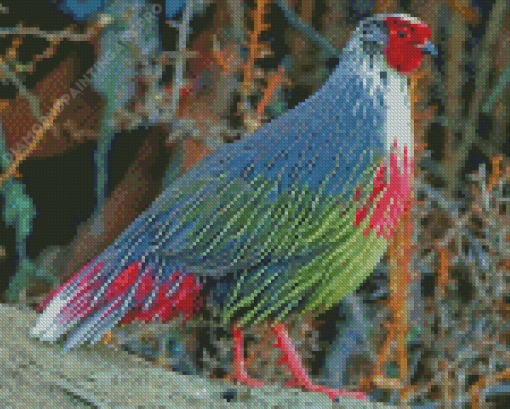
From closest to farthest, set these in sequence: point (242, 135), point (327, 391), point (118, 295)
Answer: point (118, 295) < point (327, 391) < point (242, 135)

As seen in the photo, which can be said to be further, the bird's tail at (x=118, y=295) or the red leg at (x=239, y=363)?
the red leg at (x=239, y=363)

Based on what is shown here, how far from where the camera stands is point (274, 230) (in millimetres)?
2807

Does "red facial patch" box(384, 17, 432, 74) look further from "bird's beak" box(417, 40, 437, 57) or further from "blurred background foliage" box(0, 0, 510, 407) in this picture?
"blurred background foliage" box(0, 0, 510, 407)

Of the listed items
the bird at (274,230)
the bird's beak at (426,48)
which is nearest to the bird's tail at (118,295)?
the bird at (274,230)

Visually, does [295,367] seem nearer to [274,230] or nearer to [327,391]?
[327,391]

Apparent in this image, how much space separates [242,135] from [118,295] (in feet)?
5.81

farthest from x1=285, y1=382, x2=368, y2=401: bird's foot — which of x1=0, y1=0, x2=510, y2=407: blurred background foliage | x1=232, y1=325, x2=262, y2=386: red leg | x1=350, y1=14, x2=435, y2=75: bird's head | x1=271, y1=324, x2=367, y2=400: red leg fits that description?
x1=350, y1=14, x2=435, y2=75: bird's head

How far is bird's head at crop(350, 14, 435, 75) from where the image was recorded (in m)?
3.01

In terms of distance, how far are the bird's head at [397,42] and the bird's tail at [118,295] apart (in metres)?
1.16

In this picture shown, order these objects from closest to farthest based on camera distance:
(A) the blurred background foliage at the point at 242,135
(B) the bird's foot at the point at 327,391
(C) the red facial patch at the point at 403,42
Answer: (B) the bird's foot at the point at 327,391 → (C) the red facial patch at the point at 403,42 → (A) the blurred background foliage at the point at 242,135

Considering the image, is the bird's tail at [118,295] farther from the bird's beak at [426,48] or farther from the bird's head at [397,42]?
the bird's beak at [426,48]

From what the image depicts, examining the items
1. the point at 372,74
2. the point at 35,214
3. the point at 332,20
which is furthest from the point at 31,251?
the point at 372,74

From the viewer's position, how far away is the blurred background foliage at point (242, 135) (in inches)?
175

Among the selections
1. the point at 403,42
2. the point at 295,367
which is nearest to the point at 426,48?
the point at 403,42
